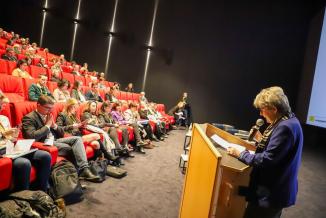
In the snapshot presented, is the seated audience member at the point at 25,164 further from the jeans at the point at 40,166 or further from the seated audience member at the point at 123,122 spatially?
the seated audience member at the point at 123,122

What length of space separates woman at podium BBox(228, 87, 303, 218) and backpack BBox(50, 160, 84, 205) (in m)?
1.53

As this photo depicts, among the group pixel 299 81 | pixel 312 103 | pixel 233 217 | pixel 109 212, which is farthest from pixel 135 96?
pixel 233 217

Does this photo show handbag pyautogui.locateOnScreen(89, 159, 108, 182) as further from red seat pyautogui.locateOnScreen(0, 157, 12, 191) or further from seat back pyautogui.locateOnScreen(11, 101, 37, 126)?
red seat pyautogui.locateOnScreen(0, 157, 12, 191)

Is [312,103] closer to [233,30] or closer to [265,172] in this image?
[233,30]

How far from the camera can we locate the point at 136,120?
17.6ft

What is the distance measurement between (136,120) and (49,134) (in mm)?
2676

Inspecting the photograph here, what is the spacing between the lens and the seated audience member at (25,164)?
205 centimetres

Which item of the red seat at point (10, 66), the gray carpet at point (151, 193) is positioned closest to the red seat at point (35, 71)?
the red seat at point (10, 66)

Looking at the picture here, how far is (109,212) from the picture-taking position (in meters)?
2.38

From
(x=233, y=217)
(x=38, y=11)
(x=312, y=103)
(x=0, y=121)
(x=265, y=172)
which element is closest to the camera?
(x=265, y=172)

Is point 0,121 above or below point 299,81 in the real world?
A: below

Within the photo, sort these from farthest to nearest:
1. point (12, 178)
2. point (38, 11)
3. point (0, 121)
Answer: point (38, 11) < point (0, 121) < point (12, 178)

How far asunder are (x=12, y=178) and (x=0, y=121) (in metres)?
0.58

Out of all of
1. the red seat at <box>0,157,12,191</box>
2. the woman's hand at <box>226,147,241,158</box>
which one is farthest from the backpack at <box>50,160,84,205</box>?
the woman's hand at <box>226,147,241,158</box>
